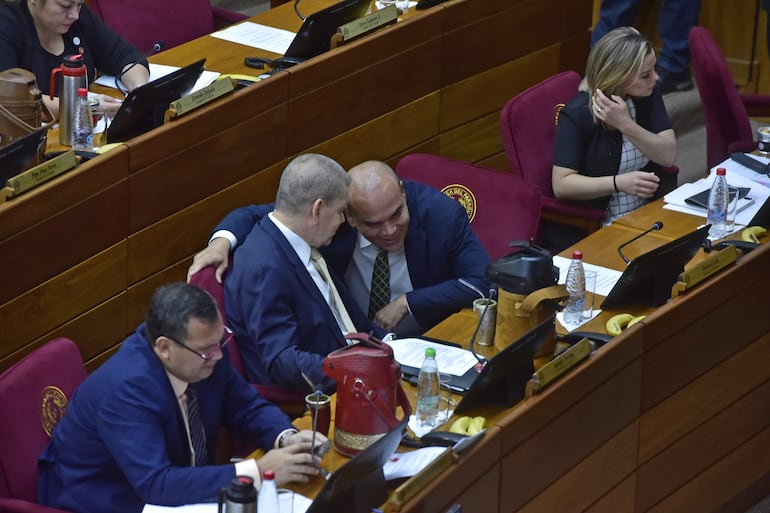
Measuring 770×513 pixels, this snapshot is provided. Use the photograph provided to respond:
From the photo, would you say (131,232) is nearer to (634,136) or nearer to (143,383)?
(143,383)

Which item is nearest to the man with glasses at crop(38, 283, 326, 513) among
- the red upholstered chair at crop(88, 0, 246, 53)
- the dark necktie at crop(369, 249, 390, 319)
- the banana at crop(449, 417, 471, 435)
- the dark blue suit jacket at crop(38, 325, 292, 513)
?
the dark blue suit jacket at crop(38, 325, 292, 513)

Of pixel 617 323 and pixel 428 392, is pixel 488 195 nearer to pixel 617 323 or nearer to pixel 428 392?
pixel 617 323

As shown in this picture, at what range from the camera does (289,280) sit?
11.9 feet

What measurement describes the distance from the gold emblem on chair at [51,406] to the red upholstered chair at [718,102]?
2.79 m

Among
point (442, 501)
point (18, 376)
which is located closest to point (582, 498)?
point (442, 501)

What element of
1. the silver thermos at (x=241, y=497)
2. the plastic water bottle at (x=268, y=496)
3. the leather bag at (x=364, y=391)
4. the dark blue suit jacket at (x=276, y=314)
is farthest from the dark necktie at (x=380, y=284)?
the silver thermos at (x=241, y=497)

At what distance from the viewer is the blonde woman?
14.8 ft

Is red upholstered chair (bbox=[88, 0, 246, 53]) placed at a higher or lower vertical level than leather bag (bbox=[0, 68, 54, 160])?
lower

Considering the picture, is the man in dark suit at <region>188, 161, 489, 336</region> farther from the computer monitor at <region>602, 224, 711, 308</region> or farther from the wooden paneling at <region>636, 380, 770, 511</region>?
the wooden paneling at <region>636, 380, 770, 511</region>

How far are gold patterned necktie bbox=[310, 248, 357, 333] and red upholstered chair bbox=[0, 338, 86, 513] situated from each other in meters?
0.78

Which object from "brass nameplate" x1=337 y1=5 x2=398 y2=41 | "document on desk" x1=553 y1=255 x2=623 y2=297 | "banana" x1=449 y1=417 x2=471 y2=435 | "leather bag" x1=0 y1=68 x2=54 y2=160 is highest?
"leather bag" x1=0 y1=68 x2=54 y2=160

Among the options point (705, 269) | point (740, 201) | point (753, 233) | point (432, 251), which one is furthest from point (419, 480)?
point (740, 201)

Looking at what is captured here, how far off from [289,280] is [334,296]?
0.77 ft

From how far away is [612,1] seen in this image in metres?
6.70
